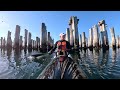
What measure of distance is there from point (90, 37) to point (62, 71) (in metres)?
1.45

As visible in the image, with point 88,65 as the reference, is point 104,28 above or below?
above

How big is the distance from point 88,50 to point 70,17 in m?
1.07

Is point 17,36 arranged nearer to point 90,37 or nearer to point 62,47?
point 62,47

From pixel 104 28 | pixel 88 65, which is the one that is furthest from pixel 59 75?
pixel 104 28

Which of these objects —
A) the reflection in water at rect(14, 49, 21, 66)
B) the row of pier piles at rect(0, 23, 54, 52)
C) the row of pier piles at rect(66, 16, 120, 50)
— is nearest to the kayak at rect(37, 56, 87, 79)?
the row of pier piles at rect(0, 23, 54, 52)

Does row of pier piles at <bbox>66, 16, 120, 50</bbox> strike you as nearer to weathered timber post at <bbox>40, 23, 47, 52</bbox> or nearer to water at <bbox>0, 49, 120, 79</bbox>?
water at <bbox>0, 49, 120, 79</bbox>

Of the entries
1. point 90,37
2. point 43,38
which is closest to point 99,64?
point 90,37

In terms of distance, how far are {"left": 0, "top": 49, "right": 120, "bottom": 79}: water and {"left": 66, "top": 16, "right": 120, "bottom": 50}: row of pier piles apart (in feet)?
0.61

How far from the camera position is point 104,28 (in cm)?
483

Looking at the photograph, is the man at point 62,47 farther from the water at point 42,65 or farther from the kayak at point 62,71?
the water at point 42,65
